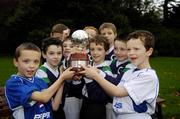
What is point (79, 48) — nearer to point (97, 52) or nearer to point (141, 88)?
point (97, 52)

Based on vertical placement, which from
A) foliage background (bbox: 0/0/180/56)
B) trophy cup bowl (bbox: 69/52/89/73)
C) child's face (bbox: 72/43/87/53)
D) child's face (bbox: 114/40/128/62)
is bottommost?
foliage background (bbox: 0/0/180/56)

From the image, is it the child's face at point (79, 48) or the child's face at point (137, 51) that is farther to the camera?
the child's face at point (79, 48)

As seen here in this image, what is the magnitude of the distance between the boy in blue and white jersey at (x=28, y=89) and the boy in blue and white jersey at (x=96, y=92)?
1.54ft

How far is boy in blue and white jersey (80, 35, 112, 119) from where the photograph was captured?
4.31 m

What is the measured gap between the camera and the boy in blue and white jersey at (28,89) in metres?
3.80

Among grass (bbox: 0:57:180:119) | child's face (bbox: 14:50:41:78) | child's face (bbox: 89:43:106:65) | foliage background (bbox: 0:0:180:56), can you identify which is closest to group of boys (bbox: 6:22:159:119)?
child's face (bbox: 14:50:41:78)

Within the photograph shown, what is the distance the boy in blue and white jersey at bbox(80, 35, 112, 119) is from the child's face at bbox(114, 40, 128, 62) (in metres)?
0.51

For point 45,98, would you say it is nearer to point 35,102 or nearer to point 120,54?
point 35,102

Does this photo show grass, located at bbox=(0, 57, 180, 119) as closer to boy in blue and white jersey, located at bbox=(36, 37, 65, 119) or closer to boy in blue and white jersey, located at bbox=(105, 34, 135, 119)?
boy in blue and white jersey, located at bbox=(105, 34, 135, 119)

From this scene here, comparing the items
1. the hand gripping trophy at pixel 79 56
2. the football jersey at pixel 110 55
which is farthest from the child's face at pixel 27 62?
the football jersey at pixel 110 55

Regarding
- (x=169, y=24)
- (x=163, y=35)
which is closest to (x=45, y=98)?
(x=163, y=35)

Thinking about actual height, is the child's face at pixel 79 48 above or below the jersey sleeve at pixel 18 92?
above

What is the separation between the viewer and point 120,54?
Answer: 5078 mm

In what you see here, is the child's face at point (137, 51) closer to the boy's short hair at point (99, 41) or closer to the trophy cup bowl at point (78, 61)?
the trophy cup bowl at point (78, 61)
